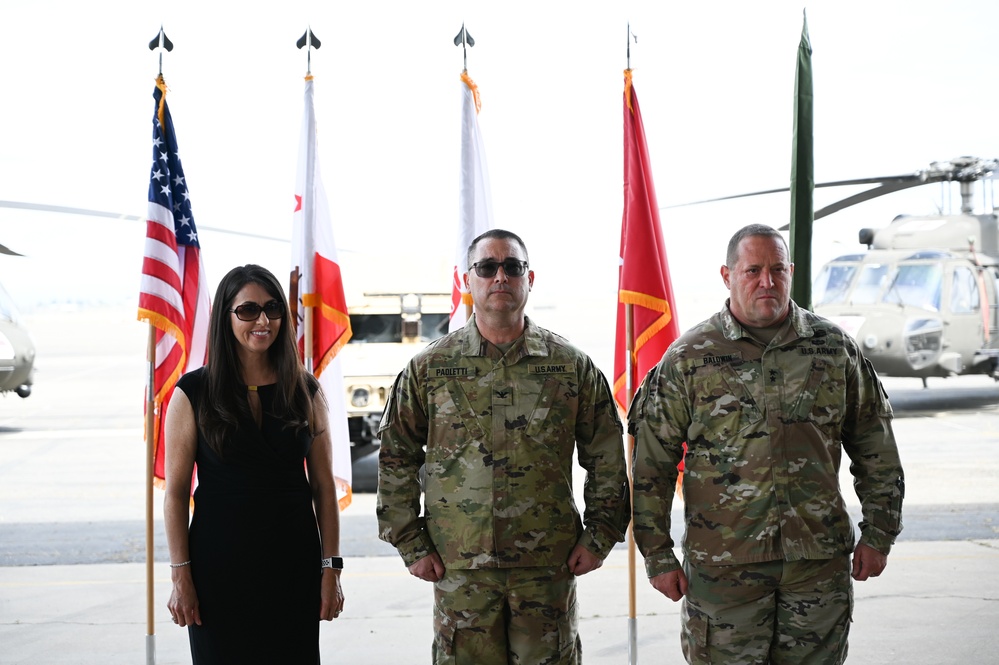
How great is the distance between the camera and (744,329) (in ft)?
7.73

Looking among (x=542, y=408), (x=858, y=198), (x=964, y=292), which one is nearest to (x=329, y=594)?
(x=542, y=408)

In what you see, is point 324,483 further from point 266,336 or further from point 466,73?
point 466,73

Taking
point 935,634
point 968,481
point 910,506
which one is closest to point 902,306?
point 968,481

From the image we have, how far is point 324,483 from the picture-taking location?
2.40 m

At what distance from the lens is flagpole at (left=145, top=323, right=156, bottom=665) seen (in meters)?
3.23

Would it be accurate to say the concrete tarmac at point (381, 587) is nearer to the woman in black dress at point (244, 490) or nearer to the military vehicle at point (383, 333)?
the woman in black dress at point (244, 490)

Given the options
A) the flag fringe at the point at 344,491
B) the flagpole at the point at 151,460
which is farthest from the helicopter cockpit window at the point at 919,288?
the flagpole at the point at 151,460

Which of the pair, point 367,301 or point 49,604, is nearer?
point 49,604

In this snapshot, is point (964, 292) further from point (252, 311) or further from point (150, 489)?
point (252, 311)

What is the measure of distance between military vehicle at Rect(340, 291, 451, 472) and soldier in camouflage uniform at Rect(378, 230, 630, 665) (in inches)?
223

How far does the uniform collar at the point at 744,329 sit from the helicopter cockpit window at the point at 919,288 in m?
11.0

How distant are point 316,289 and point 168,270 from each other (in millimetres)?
571

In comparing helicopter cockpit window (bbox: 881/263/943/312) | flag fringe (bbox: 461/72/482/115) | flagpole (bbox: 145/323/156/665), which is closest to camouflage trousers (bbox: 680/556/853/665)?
flagpole (bbox: 145/323/156/665)

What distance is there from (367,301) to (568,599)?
6.43 metres
